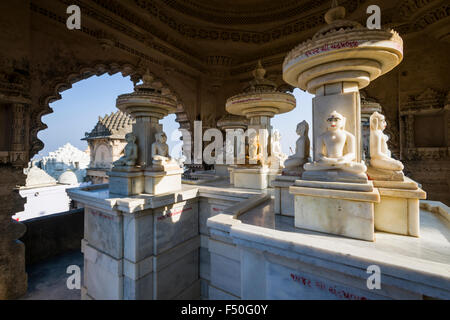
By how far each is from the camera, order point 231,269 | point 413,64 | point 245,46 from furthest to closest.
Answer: point 245,46 → point 413,64 → point 231,269

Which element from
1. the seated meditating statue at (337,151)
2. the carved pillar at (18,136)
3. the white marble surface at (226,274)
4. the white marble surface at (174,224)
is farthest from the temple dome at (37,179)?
the seated meditating statue at (337,151)

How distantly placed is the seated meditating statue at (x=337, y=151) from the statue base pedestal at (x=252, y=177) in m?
2.38

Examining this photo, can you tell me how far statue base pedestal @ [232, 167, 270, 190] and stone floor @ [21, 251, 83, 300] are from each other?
14.4ft

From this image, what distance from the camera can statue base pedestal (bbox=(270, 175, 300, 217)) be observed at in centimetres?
286

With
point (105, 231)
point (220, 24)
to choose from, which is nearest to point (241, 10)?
point (220, 24)

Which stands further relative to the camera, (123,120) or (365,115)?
(123,120)

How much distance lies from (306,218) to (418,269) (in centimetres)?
99

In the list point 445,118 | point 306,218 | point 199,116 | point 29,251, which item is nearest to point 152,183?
point 306,218

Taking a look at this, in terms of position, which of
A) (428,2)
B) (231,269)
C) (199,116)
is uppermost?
(428,2)

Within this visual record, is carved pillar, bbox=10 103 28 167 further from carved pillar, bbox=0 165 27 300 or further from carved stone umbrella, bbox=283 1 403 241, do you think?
carved stone umbrella, bbox=283 1 403 241

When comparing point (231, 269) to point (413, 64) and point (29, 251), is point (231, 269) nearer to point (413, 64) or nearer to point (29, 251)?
point (29, 251)

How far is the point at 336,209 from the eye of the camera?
A: 217 centimetres

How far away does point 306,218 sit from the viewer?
7.60 ft

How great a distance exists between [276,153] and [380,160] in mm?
3072
